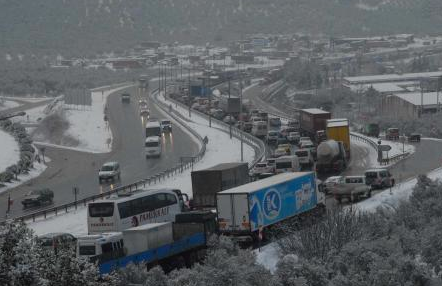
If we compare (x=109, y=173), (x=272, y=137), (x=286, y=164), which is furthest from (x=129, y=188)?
(x=272, y=137)

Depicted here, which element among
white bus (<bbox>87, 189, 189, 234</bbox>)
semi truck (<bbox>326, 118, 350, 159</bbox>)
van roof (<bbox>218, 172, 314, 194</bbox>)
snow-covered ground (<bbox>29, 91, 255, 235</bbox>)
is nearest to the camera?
white bus (<bbox>87, 189, 189, 234</bbox>)

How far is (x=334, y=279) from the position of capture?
22.8 m

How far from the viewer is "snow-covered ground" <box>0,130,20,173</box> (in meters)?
55.5

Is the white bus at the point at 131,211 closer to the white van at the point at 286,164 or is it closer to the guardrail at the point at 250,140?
the white van at the point at 286,164


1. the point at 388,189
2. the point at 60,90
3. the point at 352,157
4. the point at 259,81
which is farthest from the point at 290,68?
the point at 388,189

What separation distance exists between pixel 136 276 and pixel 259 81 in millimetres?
117738

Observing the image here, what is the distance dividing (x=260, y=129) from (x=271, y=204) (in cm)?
3534

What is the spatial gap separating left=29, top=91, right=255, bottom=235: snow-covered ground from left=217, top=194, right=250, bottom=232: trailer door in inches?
223

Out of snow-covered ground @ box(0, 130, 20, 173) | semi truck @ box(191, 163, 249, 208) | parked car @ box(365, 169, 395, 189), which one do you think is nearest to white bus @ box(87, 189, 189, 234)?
semi truck @ box(191, 163, 249, 208)

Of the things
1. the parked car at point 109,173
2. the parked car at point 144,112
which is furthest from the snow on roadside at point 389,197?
the parked car at point 144,112

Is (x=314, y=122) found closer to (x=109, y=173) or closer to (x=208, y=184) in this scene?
(x=109, y=173)

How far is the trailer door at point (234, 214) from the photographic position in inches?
1095

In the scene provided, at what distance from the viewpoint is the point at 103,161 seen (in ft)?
185

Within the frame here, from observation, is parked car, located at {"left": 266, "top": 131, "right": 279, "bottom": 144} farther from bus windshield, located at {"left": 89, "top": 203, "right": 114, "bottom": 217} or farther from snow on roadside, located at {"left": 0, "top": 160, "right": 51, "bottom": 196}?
bus windshield, located at {"left": 89, "top": 203, "right": 114, "bottom": 217}
